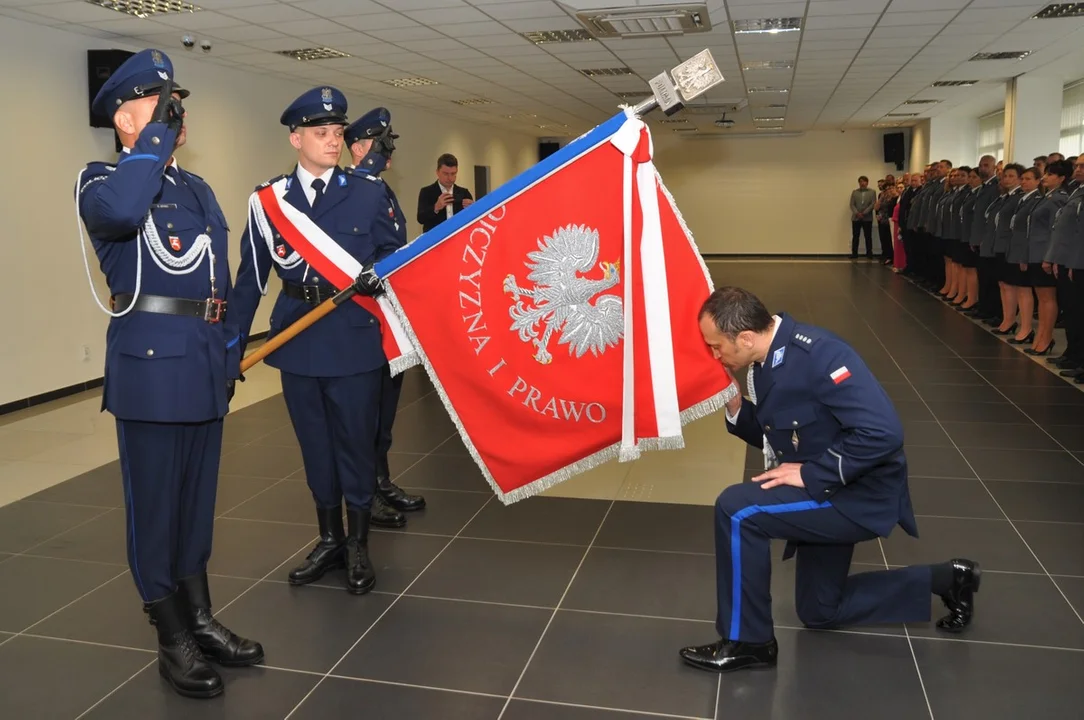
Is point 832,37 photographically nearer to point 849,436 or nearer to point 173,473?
point 849,436

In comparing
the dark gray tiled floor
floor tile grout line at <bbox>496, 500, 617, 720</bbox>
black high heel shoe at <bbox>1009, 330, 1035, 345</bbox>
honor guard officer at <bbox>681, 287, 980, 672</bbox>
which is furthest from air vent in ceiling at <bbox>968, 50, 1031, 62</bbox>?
honor guard officer at <bbox>681, 287, 980, 672</bbox>

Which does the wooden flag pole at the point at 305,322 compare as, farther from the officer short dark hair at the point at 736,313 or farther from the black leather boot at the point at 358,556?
the officer short dark hair at the point at 736,313

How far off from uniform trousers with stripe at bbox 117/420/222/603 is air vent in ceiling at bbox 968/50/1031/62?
1059 centimetres

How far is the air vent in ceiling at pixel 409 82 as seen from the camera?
1122 cm

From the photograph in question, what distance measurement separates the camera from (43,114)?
6.98 m

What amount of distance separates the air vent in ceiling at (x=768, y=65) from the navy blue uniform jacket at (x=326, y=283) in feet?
28.2

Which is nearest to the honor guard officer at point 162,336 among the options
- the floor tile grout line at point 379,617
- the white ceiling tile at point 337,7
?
the floor tile grout line at point 379,617

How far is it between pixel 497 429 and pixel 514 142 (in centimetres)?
1762

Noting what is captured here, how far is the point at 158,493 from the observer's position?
254 centimetres

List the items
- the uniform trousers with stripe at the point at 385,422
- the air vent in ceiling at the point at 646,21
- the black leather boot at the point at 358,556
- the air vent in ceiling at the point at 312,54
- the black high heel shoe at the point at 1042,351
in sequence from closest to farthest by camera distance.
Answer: the black leather boot at the point at 358,556 < the uniform trousers with stripe at the point at 385,422 < the air vent in ceiling at the point at 646,21 < the black high heel shoe at the point at 1042,351 < the air vent in ceiling at the point at 312,54

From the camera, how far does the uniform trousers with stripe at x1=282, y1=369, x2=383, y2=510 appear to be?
3.20 metres

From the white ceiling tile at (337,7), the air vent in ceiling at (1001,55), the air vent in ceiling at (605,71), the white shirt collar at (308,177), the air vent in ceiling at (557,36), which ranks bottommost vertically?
the white shirt collar at (308,177)

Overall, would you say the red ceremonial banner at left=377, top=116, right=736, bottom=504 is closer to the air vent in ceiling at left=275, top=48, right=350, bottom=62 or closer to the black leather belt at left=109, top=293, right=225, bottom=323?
the black leather belt at left=109, top=293, right=225, bottom=323

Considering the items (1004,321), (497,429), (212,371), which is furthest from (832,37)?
→ (212,371)
